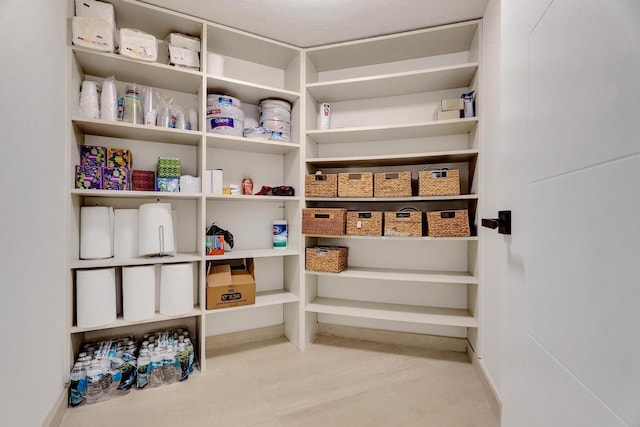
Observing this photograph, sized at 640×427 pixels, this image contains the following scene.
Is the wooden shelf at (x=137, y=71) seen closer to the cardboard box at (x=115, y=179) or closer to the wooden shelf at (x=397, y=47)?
the cardboard box at (x=115, y=179)

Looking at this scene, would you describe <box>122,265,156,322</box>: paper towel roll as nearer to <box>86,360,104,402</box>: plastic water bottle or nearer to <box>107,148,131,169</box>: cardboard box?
<box>86,360,104,402</box>: plastic water bottle

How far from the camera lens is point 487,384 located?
180 centimetres

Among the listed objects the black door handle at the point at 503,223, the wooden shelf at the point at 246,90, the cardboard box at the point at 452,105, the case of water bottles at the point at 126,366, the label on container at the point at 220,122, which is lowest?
the case of water bottles at the point at 126,366

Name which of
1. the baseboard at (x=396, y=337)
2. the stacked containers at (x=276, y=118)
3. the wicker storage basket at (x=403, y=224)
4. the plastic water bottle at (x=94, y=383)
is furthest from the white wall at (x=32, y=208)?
the wicker storage basket at (x=403, y=224)

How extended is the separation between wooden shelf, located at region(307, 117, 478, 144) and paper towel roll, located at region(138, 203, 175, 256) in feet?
4.10

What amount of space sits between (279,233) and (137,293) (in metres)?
1.10

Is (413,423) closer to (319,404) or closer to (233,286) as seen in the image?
(319,404)

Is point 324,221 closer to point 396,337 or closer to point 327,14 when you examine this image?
point 396,337

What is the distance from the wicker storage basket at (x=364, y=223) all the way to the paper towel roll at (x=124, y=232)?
1521 mm

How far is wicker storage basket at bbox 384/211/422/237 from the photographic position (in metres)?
2.19

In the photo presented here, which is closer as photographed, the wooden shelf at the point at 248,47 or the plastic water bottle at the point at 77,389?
the plastic water bottle at the point at 77,389

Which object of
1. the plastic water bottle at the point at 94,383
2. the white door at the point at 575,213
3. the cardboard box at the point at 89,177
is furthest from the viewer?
the cardboard box at the point at 89,177

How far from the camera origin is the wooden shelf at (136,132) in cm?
184

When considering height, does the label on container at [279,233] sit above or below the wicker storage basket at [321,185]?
below
